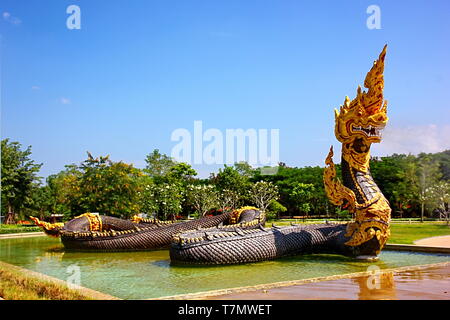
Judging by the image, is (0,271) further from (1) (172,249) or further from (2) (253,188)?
(2) (253,188)

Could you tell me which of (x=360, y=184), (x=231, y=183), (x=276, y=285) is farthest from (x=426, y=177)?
(x=276, y=285)

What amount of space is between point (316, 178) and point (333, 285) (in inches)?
1622

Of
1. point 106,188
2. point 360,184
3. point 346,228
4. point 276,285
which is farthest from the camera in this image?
point 106,188

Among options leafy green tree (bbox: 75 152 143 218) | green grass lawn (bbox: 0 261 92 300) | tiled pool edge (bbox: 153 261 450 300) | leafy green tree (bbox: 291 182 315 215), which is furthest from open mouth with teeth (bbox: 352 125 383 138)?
leafy green tree (bbox: 291 182 315 215)

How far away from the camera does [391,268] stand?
841 cm

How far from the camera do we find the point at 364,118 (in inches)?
380

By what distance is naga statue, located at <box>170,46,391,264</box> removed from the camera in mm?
9078

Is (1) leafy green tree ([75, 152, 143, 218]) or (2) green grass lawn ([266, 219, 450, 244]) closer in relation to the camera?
(2) green grass lawn ([266, 219, 450, 244])

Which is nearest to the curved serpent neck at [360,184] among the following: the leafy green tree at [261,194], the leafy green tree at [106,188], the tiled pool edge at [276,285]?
the tiled pool edge at [276,285]

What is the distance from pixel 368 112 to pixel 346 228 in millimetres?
2833

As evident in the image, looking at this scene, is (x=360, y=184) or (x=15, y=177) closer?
(x=360, y=184)

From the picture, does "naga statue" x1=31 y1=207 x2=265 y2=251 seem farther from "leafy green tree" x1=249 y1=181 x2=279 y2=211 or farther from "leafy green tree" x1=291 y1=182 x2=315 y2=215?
"leafy green tree" x1=291 y1=182 x2=315 y2=215

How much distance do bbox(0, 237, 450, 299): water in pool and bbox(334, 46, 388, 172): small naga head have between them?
2.53 m

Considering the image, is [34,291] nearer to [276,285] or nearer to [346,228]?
[276,285]
